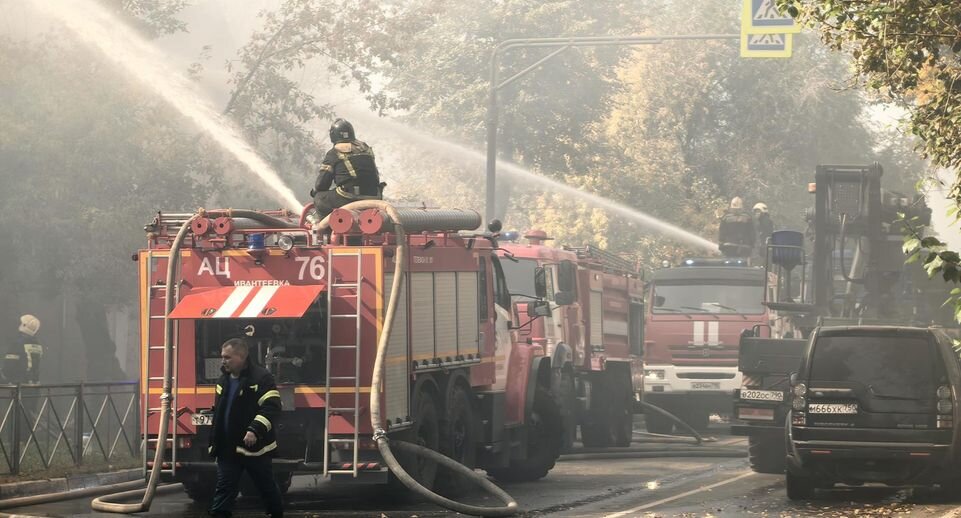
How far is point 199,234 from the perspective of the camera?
14352 millimetres

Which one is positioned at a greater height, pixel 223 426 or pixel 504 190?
pixel 504 190

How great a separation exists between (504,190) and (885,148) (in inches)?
627

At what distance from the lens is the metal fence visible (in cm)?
1661

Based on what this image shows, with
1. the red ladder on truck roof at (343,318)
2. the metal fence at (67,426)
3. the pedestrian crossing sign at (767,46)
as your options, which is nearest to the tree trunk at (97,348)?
the metal fence at (67,426)

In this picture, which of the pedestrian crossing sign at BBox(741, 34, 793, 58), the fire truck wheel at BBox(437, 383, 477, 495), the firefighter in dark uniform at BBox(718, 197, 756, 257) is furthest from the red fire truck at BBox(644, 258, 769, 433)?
the fire truck wheel at BBox(437, 383, 477, 495)

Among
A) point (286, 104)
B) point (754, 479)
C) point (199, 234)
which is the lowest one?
point (754, 479)

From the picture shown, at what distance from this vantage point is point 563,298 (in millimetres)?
21562

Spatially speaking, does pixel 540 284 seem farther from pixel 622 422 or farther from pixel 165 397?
pixel 165 397

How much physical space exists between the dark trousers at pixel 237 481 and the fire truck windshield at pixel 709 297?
55.2 ft

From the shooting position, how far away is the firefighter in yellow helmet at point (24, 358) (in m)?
20.7

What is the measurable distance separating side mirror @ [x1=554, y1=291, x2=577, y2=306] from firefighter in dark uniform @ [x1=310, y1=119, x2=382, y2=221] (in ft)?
20.9

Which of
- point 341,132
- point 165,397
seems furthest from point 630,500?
point 165,397

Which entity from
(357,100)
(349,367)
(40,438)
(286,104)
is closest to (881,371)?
(349,367)

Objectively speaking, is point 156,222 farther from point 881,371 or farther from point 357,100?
point 357,100
